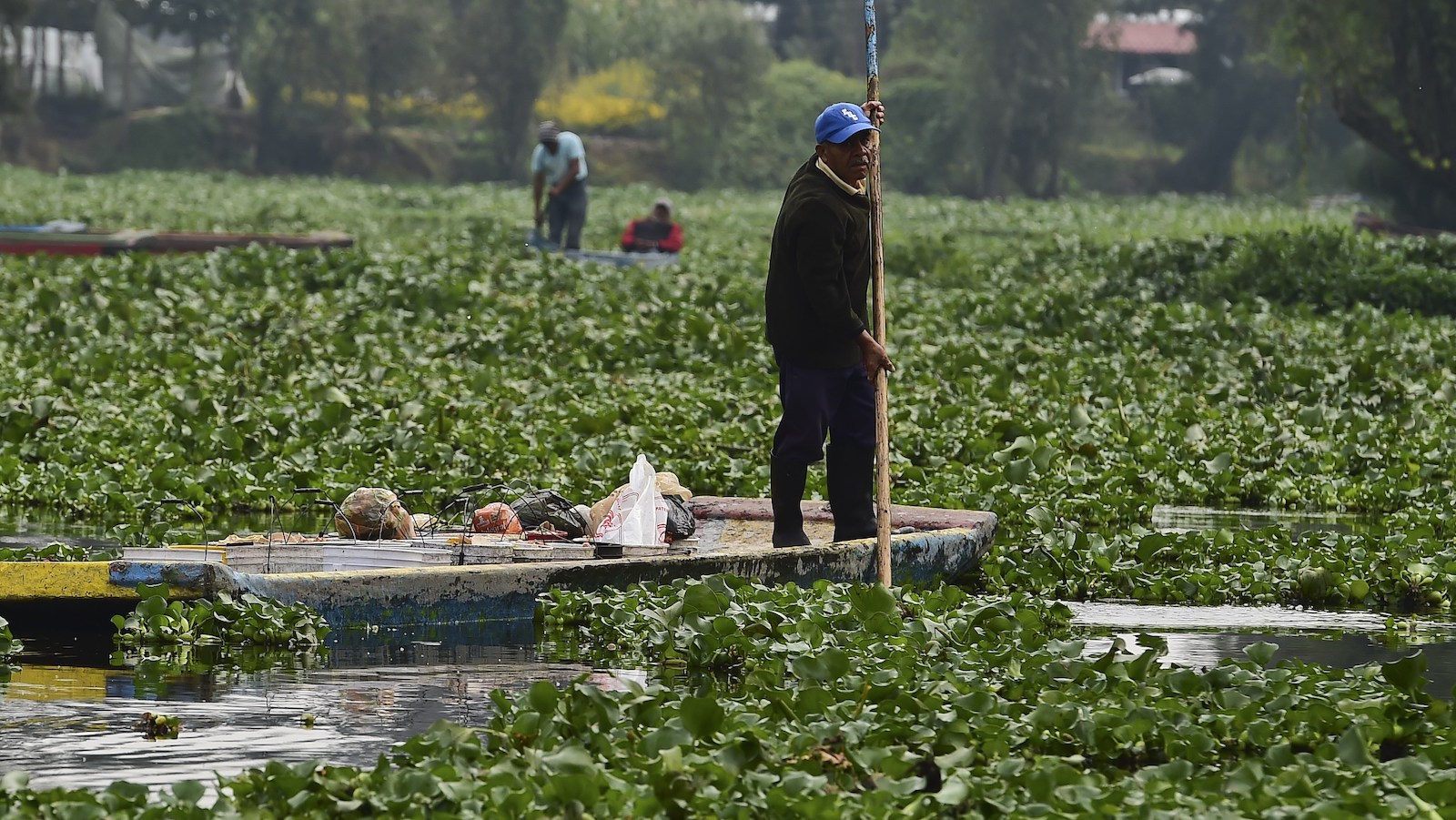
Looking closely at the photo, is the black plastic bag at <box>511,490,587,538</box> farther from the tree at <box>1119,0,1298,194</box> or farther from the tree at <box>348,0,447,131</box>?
the tree at <box>1119,0,1298,194</box>

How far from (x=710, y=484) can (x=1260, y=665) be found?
16.8 ft

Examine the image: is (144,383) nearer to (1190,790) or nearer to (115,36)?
(1190,790)

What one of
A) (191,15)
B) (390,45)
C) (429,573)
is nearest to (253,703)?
(429,573)

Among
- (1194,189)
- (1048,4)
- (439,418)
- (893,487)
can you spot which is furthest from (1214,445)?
(1194,189)

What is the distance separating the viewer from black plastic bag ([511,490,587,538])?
27.0 ft

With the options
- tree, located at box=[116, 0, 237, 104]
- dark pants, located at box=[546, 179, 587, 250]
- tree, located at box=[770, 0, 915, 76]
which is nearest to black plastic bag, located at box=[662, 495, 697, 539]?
dark pants, located at box=[546, 179, 587, 250]

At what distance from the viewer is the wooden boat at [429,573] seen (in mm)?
6633

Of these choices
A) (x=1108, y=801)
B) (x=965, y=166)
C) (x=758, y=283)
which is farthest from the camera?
(x=965, y=166)

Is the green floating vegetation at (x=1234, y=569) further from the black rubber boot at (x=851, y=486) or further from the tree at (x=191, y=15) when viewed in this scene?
the tree at (x=191, y=15)

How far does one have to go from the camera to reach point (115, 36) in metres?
55.7

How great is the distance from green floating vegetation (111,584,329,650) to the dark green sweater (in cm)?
215

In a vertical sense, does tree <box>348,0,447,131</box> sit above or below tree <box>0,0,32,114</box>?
above

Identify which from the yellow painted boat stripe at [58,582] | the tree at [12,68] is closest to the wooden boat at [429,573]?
the yellow painted boat stripe at [58,582]

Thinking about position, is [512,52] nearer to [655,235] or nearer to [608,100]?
[608,100]
